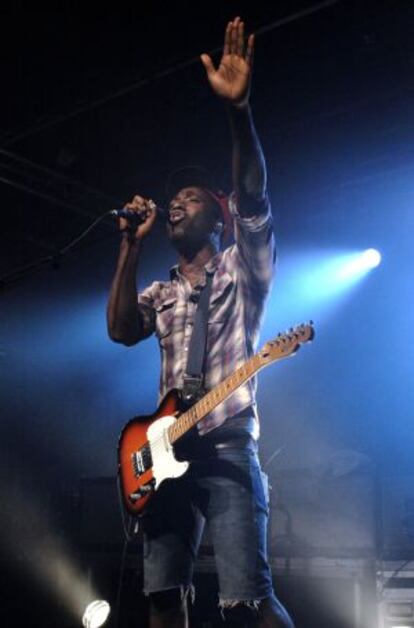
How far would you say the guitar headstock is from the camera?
2.40 m

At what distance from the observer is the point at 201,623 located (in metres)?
4.69

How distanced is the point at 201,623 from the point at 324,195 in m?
3.78

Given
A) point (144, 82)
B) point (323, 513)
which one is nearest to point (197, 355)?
point (323, 513)

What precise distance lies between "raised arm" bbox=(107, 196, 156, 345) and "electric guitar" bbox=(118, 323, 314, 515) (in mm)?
335

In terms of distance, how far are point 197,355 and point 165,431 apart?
28cm

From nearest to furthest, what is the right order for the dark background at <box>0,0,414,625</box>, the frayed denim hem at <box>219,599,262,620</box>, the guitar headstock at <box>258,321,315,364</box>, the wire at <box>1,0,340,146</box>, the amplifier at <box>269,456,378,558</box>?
the frayed denim hem at <box>219,599,262,620</box>, the guitar headstock at <box>258,321,315,364</box>, the amplifier at <box>269,456,378,558</box>, the wire at <box>1,0,340,146</box>, the dark background at <box>0,0,414,625</box>

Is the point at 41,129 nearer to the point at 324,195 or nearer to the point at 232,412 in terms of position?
the point at 324,195

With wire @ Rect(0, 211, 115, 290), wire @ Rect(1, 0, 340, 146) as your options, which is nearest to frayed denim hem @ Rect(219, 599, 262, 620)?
wire @ Rect(0, 211, 115, 290)

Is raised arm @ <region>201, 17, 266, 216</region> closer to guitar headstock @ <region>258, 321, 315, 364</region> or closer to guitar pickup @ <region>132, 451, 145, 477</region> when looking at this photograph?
guitar headstock @ <region>258, 321, 315, 364</region>

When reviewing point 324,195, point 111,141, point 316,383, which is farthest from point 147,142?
point 316,383

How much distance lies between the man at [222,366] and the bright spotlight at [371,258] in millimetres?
4160

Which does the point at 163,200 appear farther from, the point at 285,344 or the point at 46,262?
the point at 285,344

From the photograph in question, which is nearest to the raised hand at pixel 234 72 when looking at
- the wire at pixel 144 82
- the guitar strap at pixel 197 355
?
the guitar strap at pixel 197 355

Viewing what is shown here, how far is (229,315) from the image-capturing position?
2.71 metres
